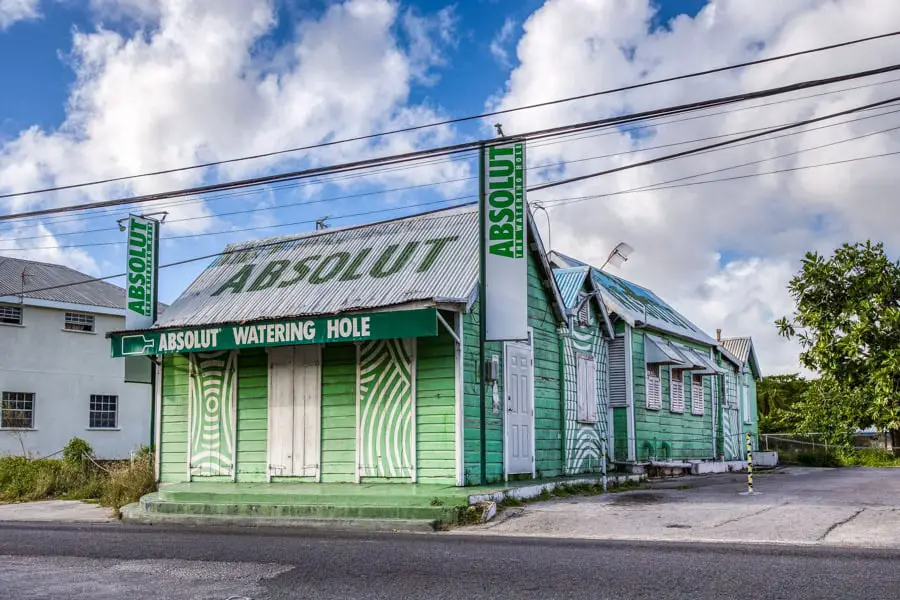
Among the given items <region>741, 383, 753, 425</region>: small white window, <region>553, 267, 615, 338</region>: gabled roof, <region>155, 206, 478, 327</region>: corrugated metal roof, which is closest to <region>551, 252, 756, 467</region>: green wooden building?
<region>553, 267, 615, 338</region>: gabled roof

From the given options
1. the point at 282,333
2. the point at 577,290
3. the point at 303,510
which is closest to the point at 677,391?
the point at 577,290

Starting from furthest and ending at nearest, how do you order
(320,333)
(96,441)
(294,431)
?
(96,441) < (294,431) < (320,333)

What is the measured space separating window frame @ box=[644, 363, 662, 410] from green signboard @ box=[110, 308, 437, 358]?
950cm

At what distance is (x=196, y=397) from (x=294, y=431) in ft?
8.51

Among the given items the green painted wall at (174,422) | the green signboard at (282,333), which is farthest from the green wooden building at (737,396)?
the green painted wall at (174,422)

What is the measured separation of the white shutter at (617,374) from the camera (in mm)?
21953

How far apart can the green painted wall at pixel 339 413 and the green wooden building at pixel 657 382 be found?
6957mm

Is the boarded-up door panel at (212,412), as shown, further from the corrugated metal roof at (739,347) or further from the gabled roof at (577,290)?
the corrugated metal roof at (739,347)

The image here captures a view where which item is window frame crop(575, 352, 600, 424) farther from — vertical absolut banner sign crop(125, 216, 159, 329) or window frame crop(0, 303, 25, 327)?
window frame crop(0, 303, 25, 327)

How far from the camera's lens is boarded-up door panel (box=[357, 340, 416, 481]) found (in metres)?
15.9

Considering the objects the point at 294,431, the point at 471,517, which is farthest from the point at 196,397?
the point at 471,517

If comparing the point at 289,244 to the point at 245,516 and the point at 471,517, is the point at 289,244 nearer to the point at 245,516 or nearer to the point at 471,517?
the point at 245,516

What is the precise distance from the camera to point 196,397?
18375mm

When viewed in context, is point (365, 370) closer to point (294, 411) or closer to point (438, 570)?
point (294, 411)
